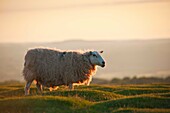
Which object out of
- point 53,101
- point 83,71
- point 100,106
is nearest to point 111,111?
point 100,106

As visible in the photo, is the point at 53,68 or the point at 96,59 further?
the point at 96,59

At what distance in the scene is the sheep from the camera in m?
30.4

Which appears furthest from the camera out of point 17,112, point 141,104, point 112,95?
point 112,95

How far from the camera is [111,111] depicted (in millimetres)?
23094

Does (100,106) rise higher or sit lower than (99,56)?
lower

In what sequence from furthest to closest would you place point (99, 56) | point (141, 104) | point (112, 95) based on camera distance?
1. point (99, 56)
2. point (112, 95)
3. point (141, 104)

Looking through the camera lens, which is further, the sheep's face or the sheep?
the sheep's face

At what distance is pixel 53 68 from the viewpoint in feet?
100

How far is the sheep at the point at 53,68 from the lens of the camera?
30359 millimetres

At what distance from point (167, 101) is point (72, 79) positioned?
7.53 meters

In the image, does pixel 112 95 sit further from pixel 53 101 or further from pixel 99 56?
pixel 53 101

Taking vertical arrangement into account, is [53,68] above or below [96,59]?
below

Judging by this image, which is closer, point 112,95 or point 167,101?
point 167,101

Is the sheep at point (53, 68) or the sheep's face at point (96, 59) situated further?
the sheep's face at point (96, 59)
